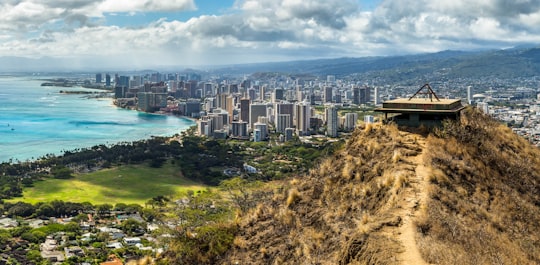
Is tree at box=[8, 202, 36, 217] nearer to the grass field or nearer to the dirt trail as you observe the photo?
the grass field

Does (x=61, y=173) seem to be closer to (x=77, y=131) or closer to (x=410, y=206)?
(x=77, y=131)

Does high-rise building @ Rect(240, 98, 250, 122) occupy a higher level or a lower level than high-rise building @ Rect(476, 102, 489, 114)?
lower

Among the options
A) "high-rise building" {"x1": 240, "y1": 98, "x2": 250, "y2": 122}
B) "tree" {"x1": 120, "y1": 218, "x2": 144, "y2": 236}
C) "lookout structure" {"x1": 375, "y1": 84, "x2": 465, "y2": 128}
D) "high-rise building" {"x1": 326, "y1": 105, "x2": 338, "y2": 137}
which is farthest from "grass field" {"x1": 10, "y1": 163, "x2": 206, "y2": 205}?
"high-rise building" {"x1": 240, "y1": 98, "x2": 250, "y2": 122}

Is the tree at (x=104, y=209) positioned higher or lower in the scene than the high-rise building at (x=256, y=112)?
lower

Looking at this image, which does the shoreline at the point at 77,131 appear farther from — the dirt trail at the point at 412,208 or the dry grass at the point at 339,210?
the dirt trail at the point at 412,208

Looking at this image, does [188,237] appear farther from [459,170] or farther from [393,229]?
[459,170]

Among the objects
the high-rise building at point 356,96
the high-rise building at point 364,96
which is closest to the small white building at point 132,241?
the high-rise building at point 356,96

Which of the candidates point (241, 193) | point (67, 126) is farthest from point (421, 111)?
point (67, 126)
